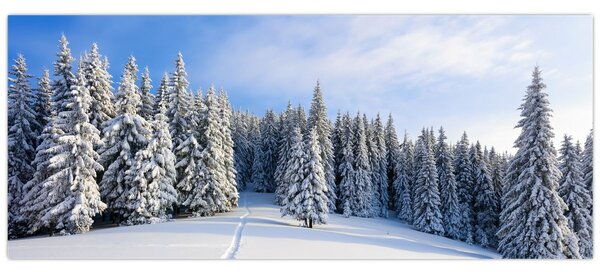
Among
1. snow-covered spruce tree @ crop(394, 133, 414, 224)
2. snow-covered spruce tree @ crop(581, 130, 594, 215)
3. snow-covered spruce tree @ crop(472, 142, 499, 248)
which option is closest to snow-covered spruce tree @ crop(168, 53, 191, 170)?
snow-covered spruce tree @ crop(394, 133, 414, 224)

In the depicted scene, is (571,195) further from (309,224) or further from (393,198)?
(393,198)

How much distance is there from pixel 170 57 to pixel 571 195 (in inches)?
836

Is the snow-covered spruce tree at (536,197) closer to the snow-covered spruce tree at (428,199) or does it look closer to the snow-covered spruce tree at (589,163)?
the snow-covered spruce tree at (589,163)

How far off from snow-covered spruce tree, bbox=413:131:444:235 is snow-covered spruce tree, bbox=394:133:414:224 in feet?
16.3

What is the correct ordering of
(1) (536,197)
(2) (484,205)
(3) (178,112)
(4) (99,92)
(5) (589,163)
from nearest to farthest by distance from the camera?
(5) (589,163) < (1) (536,197) < (4) (99,92) < (3) (178,112) < (2) (484,205)

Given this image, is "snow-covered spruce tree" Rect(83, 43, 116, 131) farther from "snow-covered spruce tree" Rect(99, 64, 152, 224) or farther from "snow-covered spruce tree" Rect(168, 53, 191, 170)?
"snow-covered spruce tree" Rect(168, 53, 191, 170)

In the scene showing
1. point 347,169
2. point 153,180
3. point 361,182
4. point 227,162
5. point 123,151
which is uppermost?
point 123,151

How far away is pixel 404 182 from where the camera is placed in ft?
143

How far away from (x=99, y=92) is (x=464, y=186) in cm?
3500

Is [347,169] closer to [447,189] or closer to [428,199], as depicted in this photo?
[428,199]

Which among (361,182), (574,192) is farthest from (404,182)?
(574,192)

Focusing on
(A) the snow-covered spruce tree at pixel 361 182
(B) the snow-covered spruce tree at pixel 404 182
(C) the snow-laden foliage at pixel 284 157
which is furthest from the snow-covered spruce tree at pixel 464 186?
(C) the snow-laden foliage at pixel 284 157

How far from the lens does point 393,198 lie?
49.7 metres
